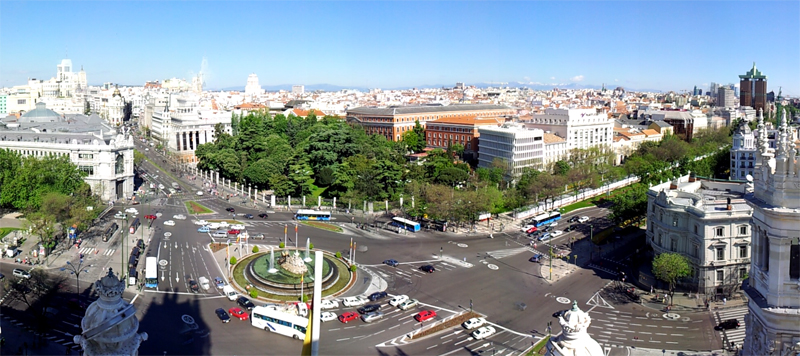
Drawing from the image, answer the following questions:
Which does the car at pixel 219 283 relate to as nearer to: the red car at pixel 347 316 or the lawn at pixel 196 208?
the red car at pixel 347 316

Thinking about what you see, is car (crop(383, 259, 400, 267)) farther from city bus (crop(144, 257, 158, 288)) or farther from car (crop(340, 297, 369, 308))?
city bus (crop(144, 257, 158, 288))

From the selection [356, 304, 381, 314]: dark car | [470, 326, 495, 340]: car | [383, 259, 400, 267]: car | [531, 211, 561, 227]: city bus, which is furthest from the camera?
[531, 211, 561, 227]: city bus

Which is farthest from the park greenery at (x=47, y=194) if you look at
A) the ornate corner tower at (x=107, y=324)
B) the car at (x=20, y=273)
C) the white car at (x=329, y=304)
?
the ornate corner tower at (x=107, y=324)

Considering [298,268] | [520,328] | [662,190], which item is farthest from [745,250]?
[298,268]

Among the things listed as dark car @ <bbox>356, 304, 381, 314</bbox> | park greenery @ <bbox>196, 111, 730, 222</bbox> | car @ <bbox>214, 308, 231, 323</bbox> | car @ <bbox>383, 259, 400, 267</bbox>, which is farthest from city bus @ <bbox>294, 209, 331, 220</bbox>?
car @ <bbox>214, 308, 231, 323</bbox>

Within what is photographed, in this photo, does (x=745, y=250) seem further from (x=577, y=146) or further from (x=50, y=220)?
(x=577, y=146)

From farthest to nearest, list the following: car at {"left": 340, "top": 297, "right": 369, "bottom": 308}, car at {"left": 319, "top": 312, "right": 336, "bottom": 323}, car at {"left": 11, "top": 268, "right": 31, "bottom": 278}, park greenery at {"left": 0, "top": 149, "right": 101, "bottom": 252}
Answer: park greenery at {"left": 0, "top": 149, "right": 101, "bottom": 252} → car at {"left": 11, "top": 268, "right": 31, "bottom": 278} → car at {"left": 340, "top": 297, "right": 369, "bottom": 308} → car at {"left": 319, "top": 312, "right": 336, "bottom": 323}

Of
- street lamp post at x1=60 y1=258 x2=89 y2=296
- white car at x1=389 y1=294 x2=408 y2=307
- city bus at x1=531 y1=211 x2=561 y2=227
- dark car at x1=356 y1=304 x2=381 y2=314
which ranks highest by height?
city bus at x1=531 y1=211 x2=561 y2=227
